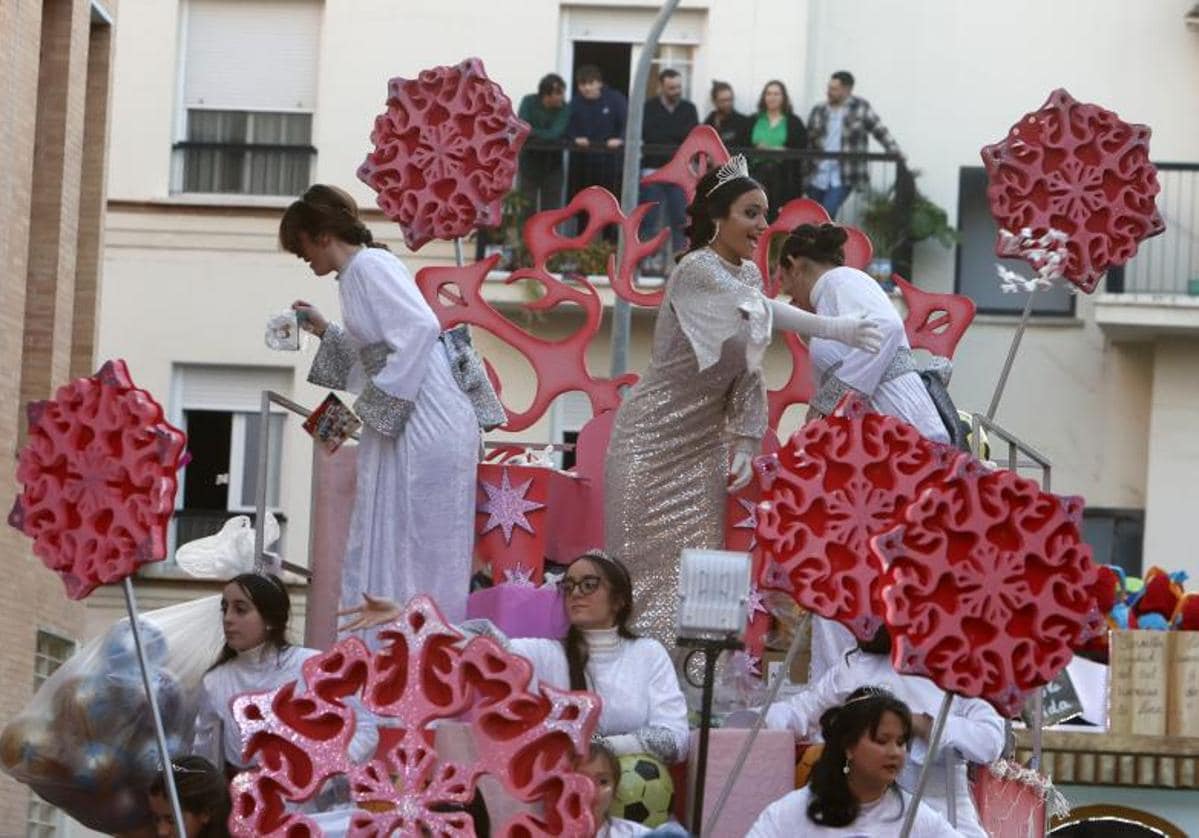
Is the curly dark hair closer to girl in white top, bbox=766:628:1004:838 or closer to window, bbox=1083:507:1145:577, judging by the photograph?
girl in white top, bbox=766:628:1004:838

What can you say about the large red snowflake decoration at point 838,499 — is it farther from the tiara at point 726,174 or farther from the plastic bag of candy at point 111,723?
the plastic bag of candy at point 111,723

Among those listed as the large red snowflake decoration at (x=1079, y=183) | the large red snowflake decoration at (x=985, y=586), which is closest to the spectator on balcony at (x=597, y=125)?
the large red snowflake decoration at (x=1079, y=183)

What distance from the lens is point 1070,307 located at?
32.4 meters

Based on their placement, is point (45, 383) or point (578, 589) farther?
point (45, 383)

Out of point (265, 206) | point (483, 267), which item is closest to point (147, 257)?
point (265, 206)

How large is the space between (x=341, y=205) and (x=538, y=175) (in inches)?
647

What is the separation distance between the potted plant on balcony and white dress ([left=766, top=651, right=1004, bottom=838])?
1729 cm

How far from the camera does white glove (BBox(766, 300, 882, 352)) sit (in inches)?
581

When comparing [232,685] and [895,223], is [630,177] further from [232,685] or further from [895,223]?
[895,223]

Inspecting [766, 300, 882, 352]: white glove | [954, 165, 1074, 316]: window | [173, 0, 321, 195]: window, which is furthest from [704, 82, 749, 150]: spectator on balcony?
[766, 300, 882, 352]: white glove

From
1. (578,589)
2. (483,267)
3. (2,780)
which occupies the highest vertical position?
(483,267)

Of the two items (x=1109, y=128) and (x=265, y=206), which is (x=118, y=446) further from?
(x=265, y=206)

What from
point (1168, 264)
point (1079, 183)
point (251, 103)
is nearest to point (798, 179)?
point (1168, 264)

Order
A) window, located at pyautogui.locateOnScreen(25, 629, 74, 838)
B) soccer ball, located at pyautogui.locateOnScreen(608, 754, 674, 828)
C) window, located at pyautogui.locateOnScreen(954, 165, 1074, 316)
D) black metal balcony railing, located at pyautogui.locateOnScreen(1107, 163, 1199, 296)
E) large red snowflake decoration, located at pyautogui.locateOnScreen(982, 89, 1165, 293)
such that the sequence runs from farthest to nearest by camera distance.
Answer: window, located at pyautogui.locateOnScreen(954, 165, 1074, 316), black metal balcony railing, located at pyautogui.locateOnScreen(1107, 163, 1199, 296), window, located at pyautogui.locateOnScreen(25, 629, 74, 838), large red snowflake decoration, located at pyautogui.locateOnScreen(982, 89, 1165, 293), soccer ball, located at pyautogui.locateOnScreen(608, 754, 674, 828)
